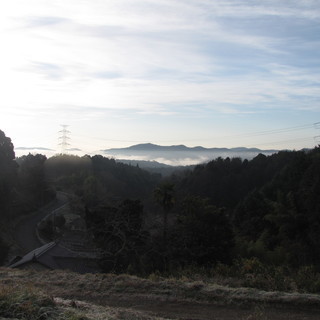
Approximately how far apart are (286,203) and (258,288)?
19145 millimetres

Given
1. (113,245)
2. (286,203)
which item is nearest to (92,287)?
(113,245)

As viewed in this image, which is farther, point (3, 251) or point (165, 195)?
point (165, 195)

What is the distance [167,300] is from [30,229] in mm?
26898

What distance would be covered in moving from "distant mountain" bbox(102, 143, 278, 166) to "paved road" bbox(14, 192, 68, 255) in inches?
1209

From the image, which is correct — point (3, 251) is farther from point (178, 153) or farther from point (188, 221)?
point (178, 153)

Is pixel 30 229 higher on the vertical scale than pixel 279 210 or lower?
lower

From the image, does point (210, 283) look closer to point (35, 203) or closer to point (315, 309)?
point (315, 309)

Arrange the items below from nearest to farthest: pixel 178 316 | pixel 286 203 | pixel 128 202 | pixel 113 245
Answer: pixel 178 316 < pixel 113 245 < pixel 128 202 < pixel 286 203

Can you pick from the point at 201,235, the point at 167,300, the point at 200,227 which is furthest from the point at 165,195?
the point at 167,300

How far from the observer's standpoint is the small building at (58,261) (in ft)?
56.7

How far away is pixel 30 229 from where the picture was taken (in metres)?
31.0

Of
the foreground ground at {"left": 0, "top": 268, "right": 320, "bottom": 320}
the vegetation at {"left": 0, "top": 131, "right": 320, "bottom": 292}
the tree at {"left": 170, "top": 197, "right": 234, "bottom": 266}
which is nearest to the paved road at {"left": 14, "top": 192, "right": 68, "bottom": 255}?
the vegetation at {"left": 0, "top": 131, "right": 320, "bottom": 292}

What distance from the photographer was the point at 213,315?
5.64m

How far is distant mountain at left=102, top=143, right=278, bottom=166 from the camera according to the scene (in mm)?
67125
